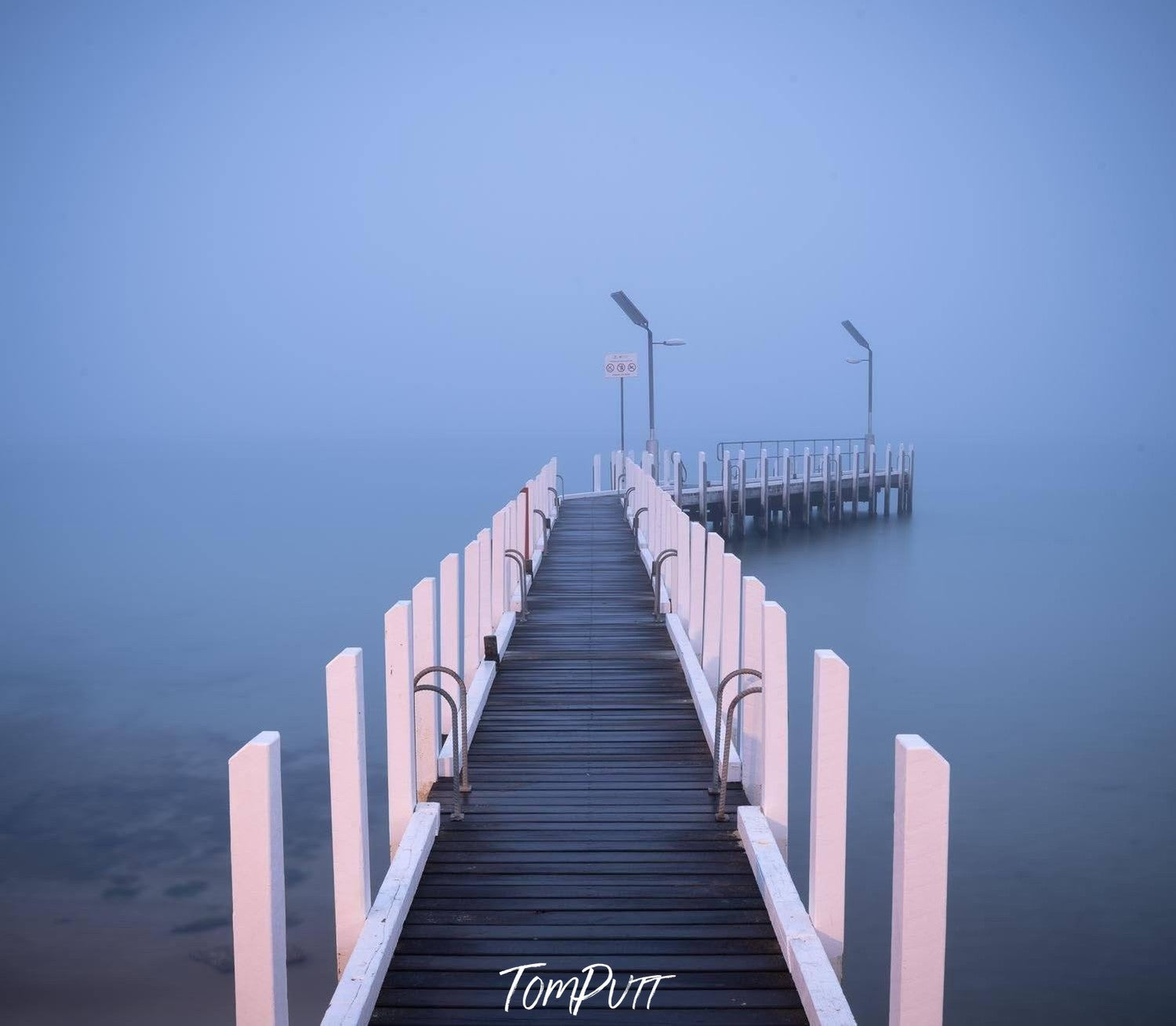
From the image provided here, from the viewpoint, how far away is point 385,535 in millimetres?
47219

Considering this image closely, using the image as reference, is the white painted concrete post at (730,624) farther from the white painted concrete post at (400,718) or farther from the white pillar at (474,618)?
the white painted concrete post at (400,718)

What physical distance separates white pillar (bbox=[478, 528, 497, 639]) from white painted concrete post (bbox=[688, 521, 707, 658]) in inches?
68.4

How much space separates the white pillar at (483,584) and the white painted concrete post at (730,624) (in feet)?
7.42

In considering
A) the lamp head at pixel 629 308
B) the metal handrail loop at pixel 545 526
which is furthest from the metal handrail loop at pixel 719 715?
the lamp head at pixel 629 308

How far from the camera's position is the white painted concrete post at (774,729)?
5363 mm

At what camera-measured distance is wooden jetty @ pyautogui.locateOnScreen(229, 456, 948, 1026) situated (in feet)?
11.1

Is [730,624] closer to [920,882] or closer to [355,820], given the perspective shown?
[355,820]

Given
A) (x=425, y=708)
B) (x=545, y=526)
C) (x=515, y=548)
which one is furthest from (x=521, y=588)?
(x=545, y=526)

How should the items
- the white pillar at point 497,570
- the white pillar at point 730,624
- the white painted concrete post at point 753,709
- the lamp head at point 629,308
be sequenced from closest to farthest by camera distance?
1. the white painted concrete post at point 753,709
2. the white pillar at point 730,624
3. the white pillar at point 497,570
4. the lamp head at point 629,308

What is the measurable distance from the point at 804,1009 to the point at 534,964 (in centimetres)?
104

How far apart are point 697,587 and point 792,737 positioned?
8.23m

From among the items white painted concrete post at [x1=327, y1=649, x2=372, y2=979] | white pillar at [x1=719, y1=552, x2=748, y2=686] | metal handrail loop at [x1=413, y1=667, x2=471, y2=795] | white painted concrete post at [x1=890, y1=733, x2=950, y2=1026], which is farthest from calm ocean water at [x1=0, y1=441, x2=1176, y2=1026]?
white painted concrete post at [x1=890, y1=733, x2=950, y2=1026]

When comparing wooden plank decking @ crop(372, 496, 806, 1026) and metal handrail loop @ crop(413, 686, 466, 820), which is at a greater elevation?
metal handrail loop @ crop(413, 686, 466, 820)

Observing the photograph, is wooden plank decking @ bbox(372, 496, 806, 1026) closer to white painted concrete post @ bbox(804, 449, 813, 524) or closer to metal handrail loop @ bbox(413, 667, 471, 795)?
metal handrail loop @ bbox(413, 667, 471, 795)
